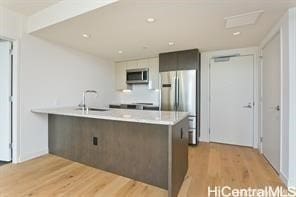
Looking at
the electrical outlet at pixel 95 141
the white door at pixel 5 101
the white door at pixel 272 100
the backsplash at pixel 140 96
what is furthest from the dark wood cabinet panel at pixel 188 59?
the white door at pixel 5 101

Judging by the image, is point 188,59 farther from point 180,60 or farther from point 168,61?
point 168,61

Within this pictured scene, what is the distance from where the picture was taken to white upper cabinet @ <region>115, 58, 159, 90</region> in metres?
5.21

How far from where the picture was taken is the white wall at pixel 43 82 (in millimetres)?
3248

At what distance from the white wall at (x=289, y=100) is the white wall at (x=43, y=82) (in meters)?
4.05

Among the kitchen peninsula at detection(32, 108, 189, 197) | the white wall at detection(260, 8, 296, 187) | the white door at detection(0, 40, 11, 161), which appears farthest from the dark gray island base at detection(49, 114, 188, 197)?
the white wall at detection(260, 8, 296, 187)

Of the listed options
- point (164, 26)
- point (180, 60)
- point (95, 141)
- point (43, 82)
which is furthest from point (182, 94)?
point (43, 82)

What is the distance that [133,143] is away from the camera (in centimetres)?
258

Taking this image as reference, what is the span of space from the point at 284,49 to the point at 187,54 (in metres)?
2.13

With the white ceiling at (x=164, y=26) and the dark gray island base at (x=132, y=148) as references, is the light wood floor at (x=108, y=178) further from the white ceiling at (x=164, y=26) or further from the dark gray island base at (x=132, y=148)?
the white ceiling at (x=164, y=26)

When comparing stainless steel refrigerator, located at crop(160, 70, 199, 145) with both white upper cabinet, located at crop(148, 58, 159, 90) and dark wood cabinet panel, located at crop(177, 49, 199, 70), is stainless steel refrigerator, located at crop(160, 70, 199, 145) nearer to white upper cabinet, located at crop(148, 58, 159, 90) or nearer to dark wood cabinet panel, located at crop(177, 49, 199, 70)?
dark wood cabinet panel, located at crop(177, 49, 199, 70)

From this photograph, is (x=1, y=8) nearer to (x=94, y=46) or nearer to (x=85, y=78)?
(x=94, y=46)

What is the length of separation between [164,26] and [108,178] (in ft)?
8.13

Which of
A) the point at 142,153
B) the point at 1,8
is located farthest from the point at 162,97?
the point at 1,8

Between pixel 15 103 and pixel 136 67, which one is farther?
pixel 136 67
